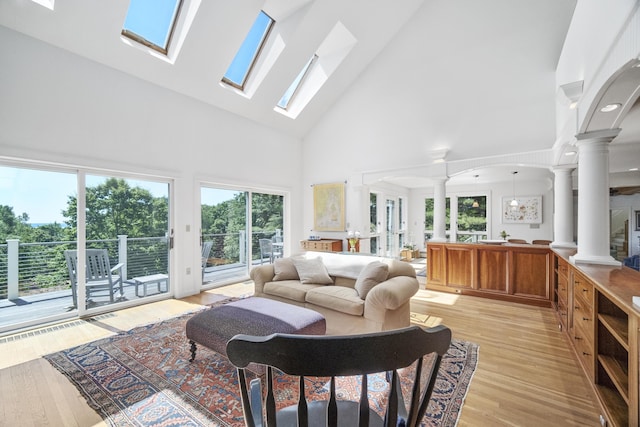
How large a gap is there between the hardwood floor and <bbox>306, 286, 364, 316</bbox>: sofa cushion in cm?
106

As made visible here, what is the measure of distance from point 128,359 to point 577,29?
5.26m

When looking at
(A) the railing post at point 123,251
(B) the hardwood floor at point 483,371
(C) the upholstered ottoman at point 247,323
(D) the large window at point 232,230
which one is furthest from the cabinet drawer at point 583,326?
(A) the railing post at point 123,251

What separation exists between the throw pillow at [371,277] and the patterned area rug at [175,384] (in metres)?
0.83

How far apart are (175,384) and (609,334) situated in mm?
3090

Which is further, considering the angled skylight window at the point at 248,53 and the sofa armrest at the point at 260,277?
the angled skylight window at the point at 248,53

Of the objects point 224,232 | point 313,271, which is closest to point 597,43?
point 313,271

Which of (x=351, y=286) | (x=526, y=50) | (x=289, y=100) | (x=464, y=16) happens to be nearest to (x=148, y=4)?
(x=289, y=100)

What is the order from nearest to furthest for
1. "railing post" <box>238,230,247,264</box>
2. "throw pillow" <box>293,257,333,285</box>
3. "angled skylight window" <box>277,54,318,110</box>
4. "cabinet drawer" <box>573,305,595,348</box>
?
"cabinet drawer" <box>573,305,595,348</box> < "throw pillow" <box>293,257,333,285</box> < "railing post" <box>238,230,247,264</box> < "angled skylight window" <box>277,54,318,110</box>

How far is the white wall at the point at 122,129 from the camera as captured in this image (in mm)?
3059

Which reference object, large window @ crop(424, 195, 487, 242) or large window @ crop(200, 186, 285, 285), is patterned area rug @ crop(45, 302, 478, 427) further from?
large window @ crop(424, 195, 487, 242)

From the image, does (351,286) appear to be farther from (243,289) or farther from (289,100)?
(289,100)

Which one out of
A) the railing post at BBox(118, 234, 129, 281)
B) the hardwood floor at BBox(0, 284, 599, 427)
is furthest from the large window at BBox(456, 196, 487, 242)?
the railing post at BBox(118, 234, 129, 281)

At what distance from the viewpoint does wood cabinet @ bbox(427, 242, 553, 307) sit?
157 inches

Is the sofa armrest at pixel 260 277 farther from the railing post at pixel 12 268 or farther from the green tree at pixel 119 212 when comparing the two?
the railing post at pixel 12 268
